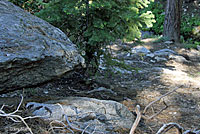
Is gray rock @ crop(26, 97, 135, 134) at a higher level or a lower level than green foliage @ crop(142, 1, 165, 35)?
lower

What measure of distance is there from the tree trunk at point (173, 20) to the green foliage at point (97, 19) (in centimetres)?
683

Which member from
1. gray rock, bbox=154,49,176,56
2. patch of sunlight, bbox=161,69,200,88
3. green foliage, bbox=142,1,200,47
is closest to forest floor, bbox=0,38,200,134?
patch of sunlight, bbox=161,69,200,88

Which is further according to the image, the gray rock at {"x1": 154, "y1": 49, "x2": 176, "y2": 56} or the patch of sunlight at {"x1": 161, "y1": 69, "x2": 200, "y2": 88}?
the gray rock at {"x1": 154, "y1": 49, "x2": 176, "y2": 56}

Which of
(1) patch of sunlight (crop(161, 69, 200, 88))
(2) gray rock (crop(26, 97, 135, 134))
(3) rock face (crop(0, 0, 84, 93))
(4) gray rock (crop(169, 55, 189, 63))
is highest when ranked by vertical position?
(3) rock face (crop(0, 0, 84, 93))

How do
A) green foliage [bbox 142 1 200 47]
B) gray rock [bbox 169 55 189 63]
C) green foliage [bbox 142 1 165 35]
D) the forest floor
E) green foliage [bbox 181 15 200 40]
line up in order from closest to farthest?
1. the forest floor
2. gray rock [bbox 169 55 189 63]
3. green foliage [bbox 142 1 200 47]
4. green foliage [bbox 181 15 200 40]
5. green foliage [bbox 142 1 165 35]

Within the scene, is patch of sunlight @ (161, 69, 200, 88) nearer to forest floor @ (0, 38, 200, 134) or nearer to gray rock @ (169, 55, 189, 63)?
forest floor @ (0, 38, 200, 134)

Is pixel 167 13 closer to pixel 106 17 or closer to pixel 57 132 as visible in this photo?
pixel 106 17

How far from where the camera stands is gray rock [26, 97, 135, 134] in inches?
95.9

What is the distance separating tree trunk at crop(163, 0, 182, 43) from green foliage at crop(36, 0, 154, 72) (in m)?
6.83

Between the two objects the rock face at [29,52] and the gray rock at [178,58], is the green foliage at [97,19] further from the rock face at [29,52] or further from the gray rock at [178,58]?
the gray rock at [178,58]

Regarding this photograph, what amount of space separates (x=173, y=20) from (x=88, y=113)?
29.7 ft

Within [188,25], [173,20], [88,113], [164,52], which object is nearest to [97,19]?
[88,113]

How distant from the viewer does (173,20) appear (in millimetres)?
10242

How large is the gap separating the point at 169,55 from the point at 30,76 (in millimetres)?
6928
